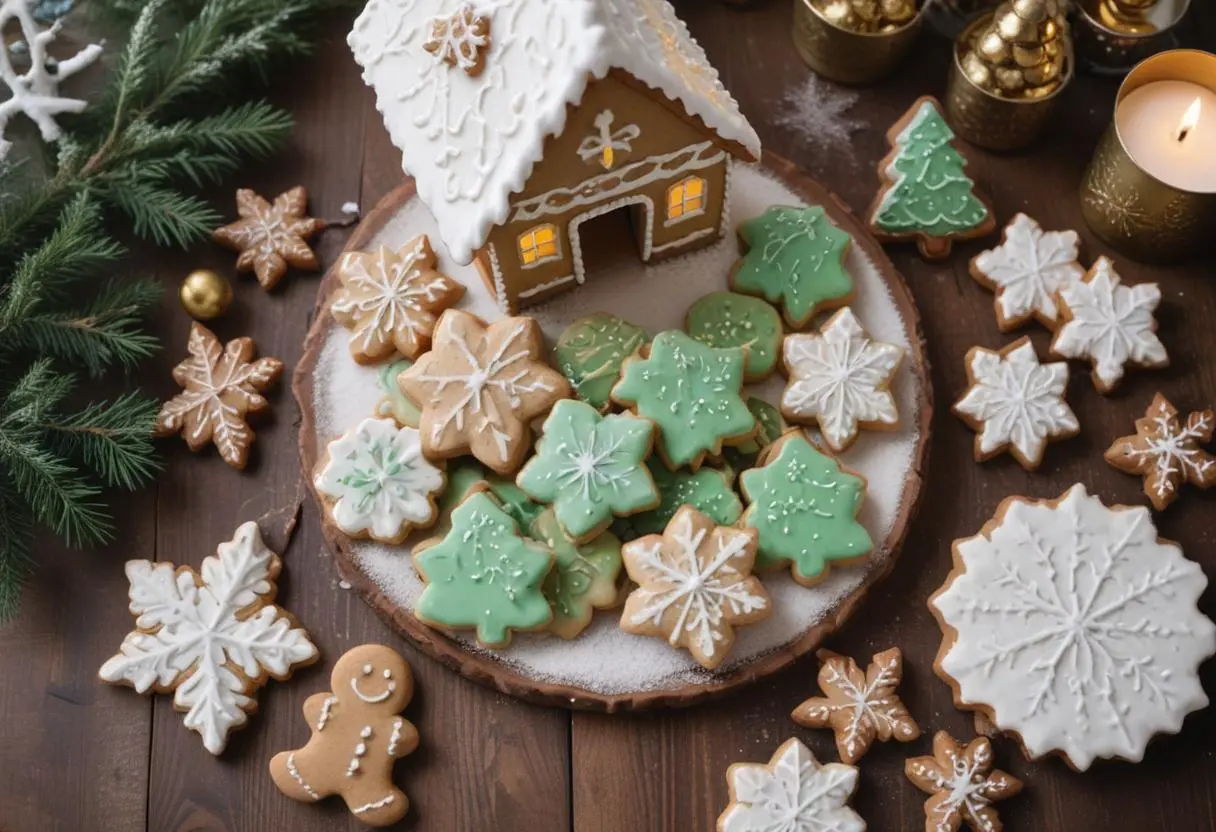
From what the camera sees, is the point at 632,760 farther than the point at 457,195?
Yes

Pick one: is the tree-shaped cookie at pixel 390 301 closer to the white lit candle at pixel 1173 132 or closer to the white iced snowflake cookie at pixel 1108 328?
the white iced snowflake cookie at pixel 1108 328

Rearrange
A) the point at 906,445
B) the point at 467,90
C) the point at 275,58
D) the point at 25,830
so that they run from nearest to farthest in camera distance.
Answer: the point at 467,90, the point at 25,830, the point at 906,445, the point at 275,58

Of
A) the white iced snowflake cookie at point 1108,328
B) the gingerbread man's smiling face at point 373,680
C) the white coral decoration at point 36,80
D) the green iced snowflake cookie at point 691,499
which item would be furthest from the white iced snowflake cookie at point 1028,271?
the white coral decoration at point 36,80

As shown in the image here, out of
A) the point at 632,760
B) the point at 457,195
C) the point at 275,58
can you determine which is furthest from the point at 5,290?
the point at 632,760

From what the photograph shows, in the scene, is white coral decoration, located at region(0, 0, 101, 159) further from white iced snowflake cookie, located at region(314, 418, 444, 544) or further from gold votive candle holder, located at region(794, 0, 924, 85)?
gold votive candle holder, located at region(794, 0, 924, 85)

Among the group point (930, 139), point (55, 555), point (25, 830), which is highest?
point (930, 139)

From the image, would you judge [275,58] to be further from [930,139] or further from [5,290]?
[930,139]

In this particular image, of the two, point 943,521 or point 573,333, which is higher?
point 573,333

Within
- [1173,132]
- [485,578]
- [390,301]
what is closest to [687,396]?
[485,578]
